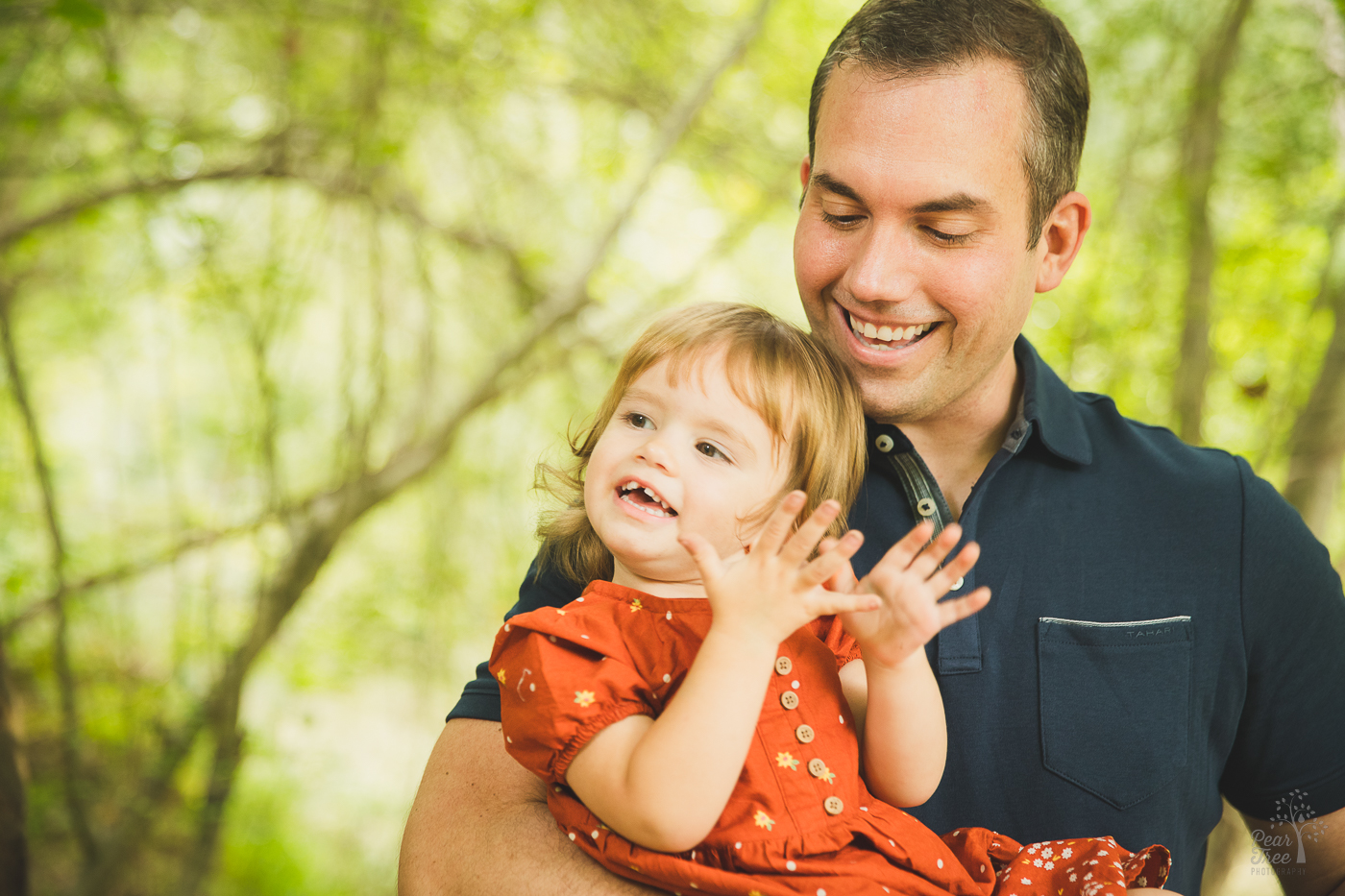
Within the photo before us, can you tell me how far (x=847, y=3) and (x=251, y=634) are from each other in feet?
12.6

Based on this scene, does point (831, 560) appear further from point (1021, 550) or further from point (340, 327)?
point (340, 327)

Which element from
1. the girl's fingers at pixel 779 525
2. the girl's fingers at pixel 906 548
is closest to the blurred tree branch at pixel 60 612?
the girl's fingers at pixel 779 525

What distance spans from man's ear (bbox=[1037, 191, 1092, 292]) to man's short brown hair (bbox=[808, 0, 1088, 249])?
3 cm

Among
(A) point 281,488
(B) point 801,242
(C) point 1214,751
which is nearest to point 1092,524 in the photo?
(C) point 1214,751

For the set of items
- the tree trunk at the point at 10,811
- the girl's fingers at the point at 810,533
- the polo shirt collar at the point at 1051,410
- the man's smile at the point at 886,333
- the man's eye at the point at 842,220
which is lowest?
the tree trunk at the point at 10,811

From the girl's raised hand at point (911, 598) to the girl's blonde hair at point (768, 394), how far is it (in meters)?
0.26

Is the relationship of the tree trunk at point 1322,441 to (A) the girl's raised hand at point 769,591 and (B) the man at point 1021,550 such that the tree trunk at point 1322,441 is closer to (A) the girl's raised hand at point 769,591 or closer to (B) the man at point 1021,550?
(B) the man at point 1021,550

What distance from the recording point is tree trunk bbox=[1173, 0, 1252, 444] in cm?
307

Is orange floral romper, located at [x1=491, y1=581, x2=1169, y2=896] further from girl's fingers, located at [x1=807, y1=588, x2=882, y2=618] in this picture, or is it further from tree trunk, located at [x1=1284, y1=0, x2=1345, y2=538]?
tree trunk, located at [x1=1284, y1=0, x2=1345, y2=538]

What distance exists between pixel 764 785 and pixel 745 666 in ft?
0.76

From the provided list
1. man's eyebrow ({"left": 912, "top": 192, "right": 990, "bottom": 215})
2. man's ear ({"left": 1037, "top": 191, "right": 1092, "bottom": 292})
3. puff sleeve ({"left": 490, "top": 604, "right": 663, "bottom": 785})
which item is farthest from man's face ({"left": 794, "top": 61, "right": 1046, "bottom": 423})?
puff sleeve ({"left": 490, "top": 604, "right": 663, "bottom": 785})

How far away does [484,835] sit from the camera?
1.39 m

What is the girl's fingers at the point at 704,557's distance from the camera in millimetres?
1044

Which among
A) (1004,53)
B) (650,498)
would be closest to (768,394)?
(650,498)
